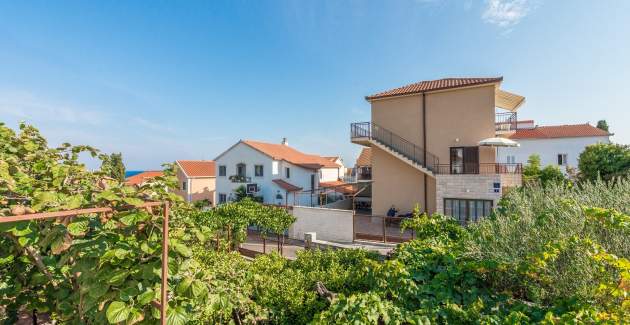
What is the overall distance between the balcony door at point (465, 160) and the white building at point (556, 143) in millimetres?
16859

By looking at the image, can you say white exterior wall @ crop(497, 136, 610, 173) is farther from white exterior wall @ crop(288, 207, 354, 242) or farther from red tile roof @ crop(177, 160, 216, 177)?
red tile roof @ crop(177, 160, 216, 177)

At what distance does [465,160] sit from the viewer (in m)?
14.2

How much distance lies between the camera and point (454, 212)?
13078 millimetres

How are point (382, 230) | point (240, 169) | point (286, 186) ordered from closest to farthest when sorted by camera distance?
point (382, 230)
point (286, 186)
point (240, 169)

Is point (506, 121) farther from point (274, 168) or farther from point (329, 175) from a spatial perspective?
point (329, 175)

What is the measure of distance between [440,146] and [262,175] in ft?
50.0

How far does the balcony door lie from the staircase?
3.20 ft

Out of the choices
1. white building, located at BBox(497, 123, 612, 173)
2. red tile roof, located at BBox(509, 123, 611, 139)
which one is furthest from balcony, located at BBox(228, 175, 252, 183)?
red tile roof, located at BBox(509, 123, 611, 139)

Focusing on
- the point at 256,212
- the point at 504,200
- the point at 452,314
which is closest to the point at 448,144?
the point at 504,200

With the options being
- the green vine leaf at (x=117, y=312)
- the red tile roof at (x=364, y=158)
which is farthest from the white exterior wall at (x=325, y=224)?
the red tile roof at (x=364, y=158)

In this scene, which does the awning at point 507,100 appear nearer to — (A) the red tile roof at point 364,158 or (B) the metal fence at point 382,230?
(B) the metal fence at point 382,230

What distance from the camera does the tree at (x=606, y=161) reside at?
13547mm

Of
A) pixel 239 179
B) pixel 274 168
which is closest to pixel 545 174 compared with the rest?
pixel 274 168

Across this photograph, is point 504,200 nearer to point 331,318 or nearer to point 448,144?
point 331,318
